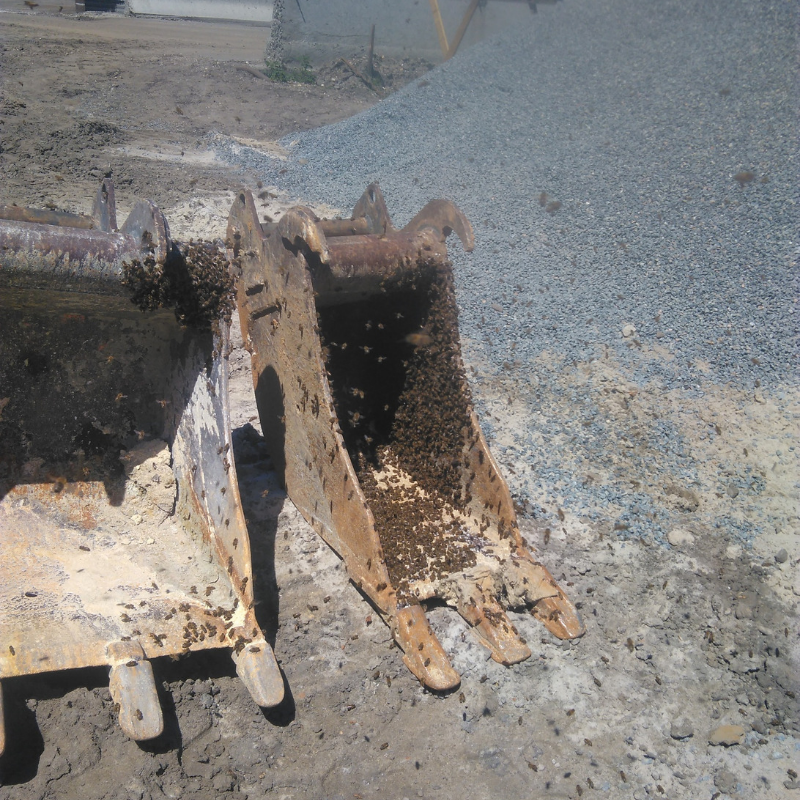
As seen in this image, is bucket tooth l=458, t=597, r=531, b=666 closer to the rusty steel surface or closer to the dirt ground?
the dirt ground

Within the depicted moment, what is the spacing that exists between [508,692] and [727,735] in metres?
1.00

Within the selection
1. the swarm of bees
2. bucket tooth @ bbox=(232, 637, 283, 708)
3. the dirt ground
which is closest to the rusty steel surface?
the swarm of bees

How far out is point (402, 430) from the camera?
3.79 meters

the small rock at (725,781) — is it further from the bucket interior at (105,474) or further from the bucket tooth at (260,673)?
the bucket interior at (105,474)

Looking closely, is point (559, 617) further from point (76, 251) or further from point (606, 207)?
point (606, 207)

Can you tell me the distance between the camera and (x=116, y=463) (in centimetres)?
342

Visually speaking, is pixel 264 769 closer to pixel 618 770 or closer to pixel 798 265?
pixel 618 770

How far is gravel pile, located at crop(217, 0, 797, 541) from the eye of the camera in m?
4.51

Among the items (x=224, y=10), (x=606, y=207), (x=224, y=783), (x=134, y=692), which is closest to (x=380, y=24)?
(x=224, y=10)

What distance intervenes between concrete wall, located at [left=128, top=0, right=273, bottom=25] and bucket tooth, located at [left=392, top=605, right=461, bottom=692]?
14.1 metres

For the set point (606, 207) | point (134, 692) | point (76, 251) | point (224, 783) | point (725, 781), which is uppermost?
point (606, 207)

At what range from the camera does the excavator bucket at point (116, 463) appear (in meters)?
2.71

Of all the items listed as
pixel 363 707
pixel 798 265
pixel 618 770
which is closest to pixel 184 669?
pixel 363 707

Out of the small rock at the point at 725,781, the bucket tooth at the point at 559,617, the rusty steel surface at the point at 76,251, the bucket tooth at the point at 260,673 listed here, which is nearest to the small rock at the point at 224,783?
the bucket tooth at the point at 260,673
